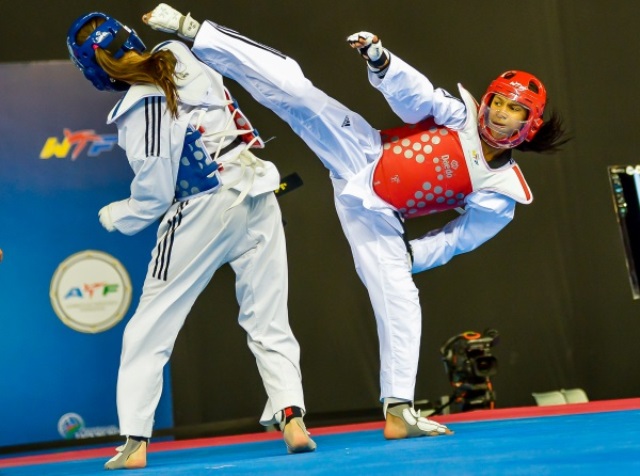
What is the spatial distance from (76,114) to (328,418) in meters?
2.07

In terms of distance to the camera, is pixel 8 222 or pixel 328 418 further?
pixel 328 418

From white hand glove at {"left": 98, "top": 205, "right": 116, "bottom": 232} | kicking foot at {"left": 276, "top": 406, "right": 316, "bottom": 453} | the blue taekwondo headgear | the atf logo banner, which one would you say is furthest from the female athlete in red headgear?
the atf logo banner

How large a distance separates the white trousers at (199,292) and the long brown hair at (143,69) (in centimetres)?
35

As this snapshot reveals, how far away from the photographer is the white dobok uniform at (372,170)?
315 cm

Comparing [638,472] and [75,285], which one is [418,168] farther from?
[75,285]

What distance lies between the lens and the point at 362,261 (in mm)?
3369

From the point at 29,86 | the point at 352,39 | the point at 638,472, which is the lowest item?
the point at 638,472

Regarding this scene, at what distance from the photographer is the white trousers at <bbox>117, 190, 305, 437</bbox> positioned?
2.81m

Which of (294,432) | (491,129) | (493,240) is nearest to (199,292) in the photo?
(294,432)

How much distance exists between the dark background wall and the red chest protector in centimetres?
184

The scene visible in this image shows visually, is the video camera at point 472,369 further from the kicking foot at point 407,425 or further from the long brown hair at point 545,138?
the kicking foot at point 407,425

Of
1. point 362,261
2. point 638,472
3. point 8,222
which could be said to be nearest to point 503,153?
point 362,261

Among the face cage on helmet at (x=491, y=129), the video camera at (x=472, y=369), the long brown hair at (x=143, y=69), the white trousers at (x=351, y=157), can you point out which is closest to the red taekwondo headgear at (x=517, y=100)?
the face cage on helmet at (x=491, y=129)

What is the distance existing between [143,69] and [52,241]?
1.94 meters
